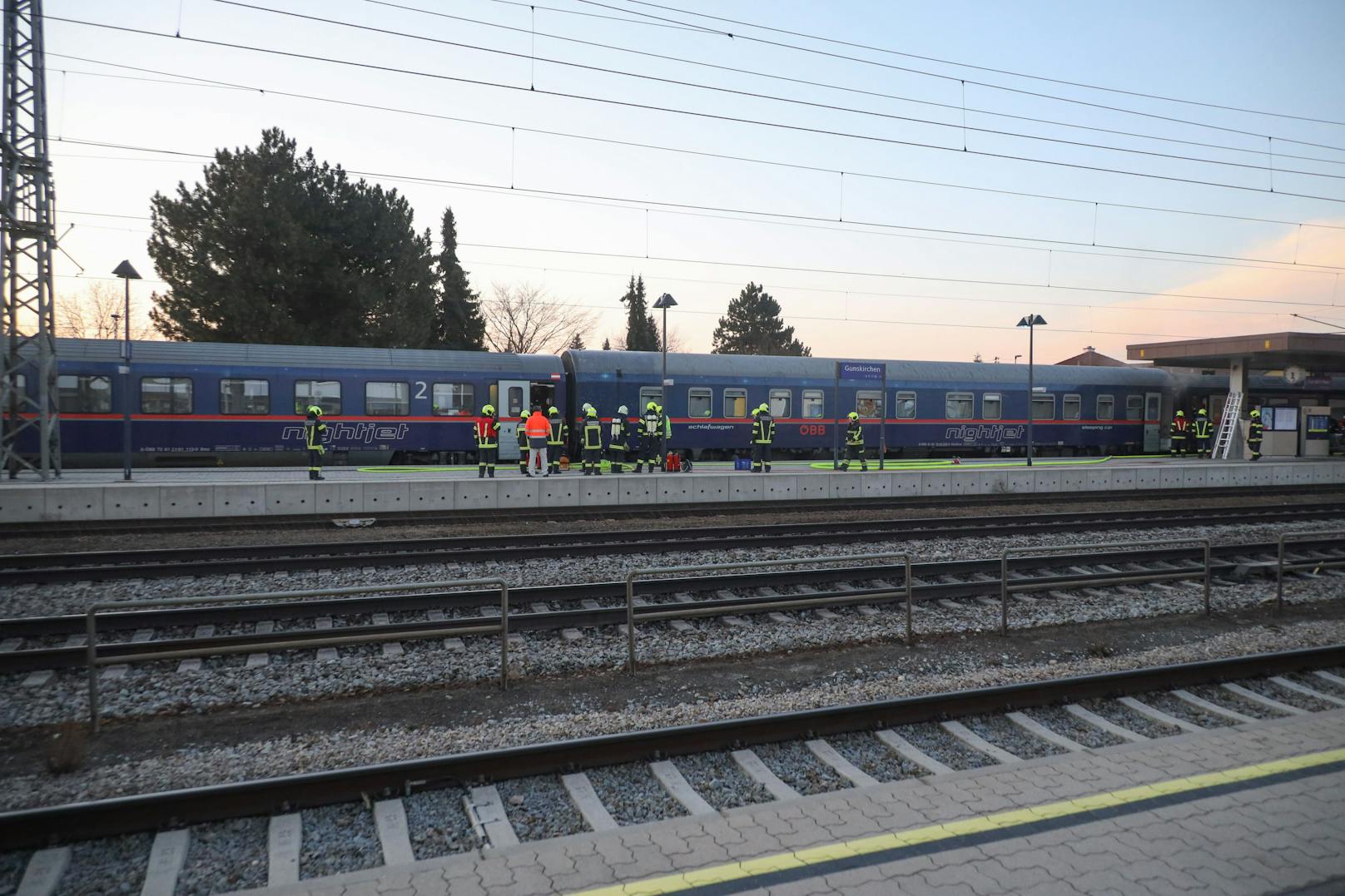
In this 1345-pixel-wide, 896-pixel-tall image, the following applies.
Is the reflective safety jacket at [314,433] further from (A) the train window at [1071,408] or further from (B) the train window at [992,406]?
(A) the train window at [1071,408]

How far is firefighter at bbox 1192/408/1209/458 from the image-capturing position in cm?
3338

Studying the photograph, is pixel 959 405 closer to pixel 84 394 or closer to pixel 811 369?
pixel 811 369

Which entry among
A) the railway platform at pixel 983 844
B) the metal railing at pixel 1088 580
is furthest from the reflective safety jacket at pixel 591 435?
the railway platform at pixel 983 844

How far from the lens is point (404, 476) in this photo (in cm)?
2070

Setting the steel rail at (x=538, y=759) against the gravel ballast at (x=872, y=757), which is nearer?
the steel rail at (x=538, y=759)

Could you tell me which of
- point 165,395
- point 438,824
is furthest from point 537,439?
point 438,824

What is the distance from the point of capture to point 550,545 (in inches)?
508

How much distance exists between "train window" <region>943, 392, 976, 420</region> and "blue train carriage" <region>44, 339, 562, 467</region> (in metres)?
14.4

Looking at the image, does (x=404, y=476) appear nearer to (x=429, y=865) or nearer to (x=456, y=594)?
(x=456, y=594)

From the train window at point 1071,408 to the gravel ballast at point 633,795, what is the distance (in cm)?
3129

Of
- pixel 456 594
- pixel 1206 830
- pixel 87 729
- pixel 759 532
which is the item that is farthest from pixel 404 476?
pixel 1206 830

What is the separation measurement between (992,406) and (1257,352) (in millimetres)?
8640

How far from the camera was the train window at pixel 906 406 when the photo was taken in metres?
29.8

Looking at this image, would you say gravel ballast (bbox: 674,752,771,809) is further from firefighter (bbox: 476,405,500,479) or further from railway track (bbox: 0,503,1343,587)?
firefighter (bbox: 476,405,500,479)
